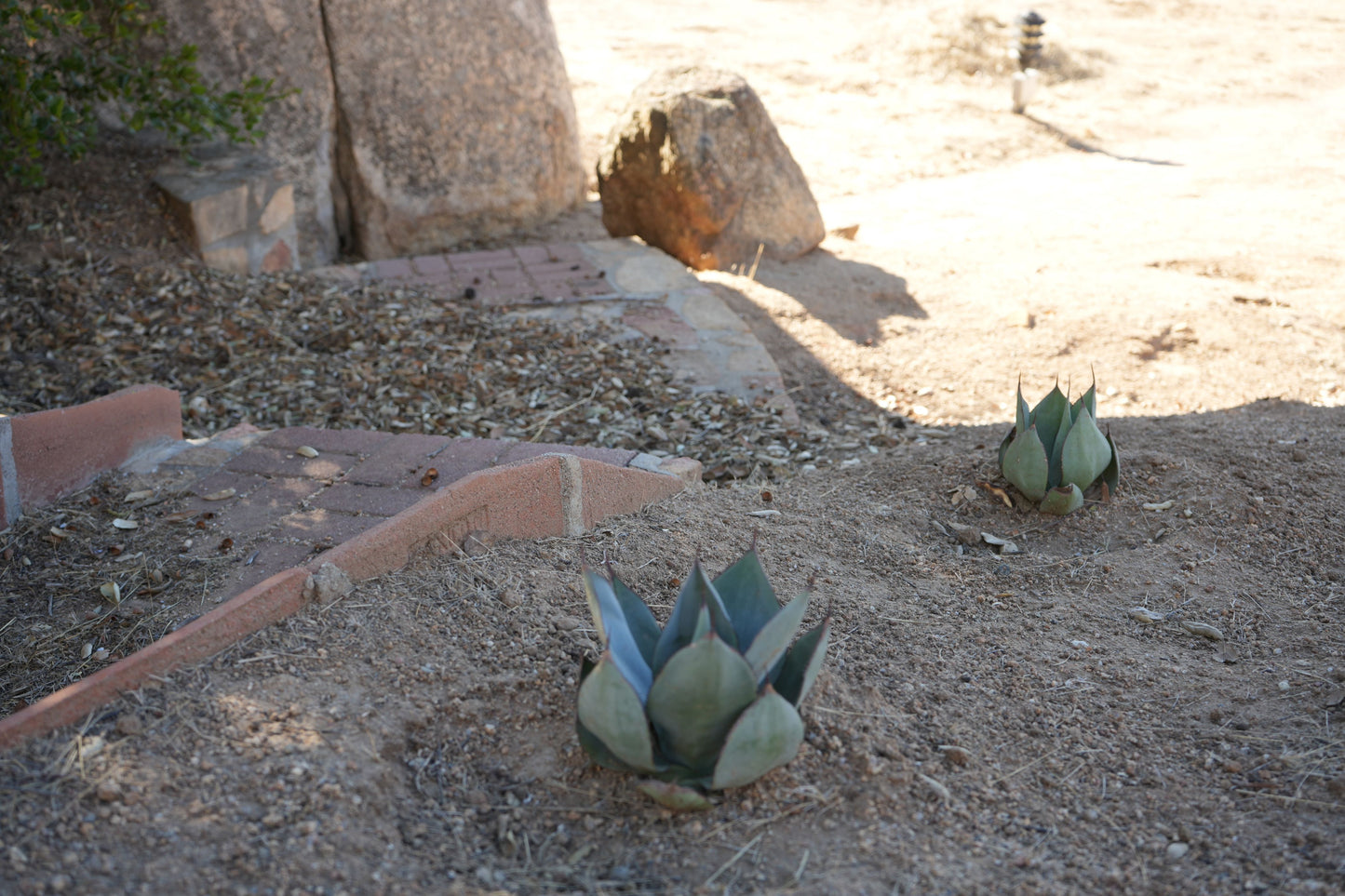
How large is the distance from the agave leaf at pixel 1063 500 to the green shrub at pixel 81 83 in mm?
3619

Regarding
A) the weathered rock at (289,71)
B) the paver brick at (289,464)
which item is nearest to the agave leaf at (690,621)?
the paver brick at (289,464)

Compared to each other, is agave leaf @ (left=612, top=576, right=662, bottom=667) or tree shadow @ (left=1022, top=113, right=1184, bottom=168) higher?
tree shadow @ (left=1022, top=113, right=1184, bottom=168)

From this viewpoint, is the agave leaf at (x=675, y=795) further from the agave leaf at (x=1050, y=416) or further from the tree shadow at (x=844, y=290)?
the tree shadow at (x=844, y=290)

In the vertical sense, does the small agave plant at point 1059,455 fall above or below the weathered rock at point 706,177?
below

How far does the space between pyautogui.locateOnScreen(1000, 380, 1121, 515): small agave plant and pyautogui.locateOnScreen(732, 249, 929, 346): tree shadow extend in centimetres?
203

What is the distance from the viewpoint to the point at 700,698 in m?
1.54

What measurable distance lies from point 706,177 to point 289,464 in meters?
3.24

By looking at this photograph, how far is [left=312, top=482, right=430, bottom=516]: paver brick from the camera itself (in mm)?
2611

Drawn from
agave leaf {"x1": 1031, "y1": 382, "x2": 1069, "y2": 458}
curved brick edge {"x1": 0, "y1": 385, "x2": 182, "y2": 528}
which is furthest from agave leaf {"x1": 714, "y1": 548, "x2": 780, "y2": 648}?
curved brick edge {"x1": 0, "y1": 385, "x2": 182, "y2": 528}

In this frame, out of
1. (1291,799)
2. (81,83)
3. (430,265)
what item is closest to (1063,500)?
(1291,799)

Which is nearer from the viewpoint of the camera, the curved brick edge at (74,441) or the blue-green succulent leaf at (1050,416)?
the curved brick edge at (74,441)

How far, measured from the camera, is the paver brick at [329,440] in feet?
9.73

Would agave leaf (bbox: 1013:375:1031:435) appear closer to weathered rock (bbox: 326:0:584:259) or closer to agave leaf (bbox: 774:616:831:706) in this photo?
agave leaf (bbox: 774:616:831:706)

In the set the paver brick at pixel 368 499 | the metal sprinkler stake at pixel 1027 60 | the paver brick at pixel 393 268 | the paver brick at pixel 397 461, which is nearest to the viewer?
the paver brick at pixel 368 499
